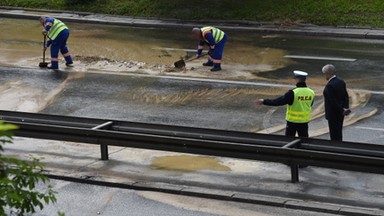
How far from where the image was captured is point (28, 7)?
28406mm

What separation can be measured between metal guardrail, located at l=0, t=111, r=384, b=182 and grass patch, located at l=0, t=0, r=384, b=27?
12588mm

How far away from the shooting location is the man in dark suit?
1232 centimetres

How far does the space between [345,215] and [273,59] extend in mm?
10447

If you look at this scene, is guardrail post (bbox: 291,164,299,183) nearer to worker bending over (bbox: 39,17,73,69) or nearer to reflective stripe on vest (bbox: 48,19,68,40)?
worker bending over (bbox: 39,17,73,69)

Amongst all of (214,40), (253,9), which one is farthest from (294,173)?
(253,9)

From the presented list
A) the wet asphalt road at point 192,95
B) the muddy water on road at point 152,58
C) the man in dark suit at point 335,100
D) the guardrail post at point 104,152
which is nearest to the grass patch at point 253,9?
the muddy water on road at point 152,58

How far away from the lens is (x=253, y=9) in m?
25.3

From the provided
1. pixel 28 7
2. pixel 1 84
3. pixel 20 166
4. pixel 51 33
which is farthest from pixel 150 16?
pixel 20 166

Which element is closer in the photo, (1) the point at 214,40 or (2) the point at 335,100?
(2) the point at 335,100

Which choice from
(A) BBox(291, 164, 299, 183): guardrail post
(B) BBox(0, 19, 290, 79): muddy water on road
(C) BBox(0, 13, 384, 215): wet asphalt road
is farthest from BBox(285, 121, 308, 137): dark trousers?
(B) BBox(0, 19, 290, 79): muddy water on road

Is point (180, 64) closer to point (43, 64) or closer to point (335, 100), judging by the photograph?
point (43, 64)

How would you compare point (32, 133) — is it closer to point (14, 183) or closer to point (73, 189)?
point (73, 189)

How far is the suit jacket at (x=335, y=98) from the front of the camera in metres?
12.3

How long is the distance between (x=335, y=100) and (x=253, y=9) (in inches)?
525
